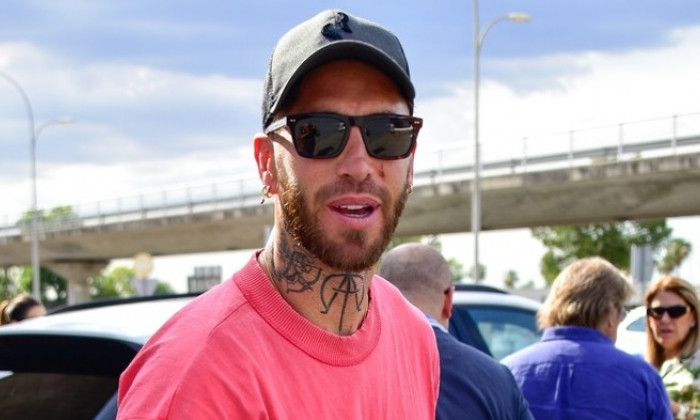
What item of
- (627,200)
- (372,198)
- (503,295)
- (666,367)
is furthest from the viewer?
(627,200)

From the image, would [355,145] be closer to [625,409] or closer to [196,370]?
[196,370]

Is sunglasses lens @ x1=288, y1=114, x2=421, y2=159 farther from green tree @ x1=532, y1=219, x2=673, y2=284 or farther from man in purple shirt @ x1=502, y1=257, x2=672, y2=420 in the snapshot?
green tree @ x1=532, y1=219, x2=673, y2=284

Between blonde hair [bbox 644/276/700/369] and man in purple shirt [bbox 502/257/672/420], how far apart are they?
1202 mm

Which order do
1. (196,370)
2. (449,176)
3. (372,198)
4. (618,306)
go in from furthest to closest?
1. (449,176)
2. (618,306)
3. (372,198)
4. (196,370)

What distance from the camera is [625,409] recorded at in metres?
4.39

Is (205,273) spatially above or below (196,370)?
below

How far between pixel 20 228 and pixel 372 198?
62.3m

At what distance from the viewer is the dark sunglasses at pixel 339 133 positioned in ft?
6.56

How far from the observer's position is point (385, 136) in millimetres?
2061

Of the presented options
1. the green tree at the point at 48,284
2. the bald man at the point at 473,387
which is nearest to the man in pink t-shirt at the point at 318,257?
the bald man at the point at 473,387

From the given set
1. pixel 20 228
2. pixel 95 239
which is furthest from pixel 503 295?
pixel 20 228

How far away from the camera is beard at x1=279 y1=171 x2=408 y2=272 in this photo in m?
2.00

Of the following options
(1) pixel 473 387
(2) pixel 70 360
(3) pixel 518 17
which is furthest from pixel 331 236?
(3) pixel 518 17

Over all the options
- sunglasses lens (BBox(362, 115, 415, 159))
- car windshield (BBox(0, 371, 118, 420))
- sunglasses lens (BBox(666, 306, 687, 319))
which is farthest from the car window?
sunglasses lens (BBox(362, 115, 415, 159))
